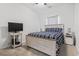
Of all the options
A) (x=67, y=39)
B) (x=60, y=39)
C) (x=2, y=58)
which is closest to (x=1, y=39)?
(x=2, y=58)

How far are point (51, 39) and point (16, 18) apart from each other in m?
1.01

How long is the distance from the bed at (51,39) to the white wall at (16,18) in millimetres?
266

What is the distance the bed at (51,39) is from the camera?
1.63 metres

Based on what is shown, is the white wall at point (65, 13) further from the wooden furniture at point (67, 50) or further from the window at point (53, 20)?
the wooden furniture at point (67, 50)

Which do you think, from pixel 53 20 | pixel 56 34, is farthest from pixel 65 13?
pixel 56 34

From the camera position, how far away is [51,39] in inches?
70.1

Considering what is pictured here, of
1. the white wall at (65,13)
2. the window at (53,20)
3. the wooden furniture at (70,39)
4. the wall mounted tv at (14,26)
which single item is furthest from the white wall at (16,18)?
the wooden furniture at (70,39)

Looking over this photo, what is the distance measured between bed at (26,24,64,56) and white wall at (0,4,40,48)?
0.27 m

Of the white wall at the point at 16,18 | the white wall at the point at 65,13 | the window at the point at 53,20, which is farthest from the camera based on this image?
the white wall at the point at 16,18

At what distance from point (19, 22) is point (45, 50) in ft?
3.19

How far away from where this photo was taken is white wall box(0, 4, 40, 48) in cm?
177

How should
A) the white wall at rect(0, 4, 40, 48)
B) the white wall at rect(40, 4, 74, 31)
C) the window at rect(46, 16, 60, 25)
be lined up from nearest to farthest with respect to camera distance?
1. the white wall at rect(40, 4, 74, 31)
2. the window at rect(46, 16, 60, 25)
3. the white wall at rect(0, 4, 40, 48)

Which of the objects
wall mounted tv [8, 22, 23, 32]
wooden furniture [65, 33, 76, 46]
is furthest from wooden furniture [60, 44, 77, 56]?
wall mounted tv [8, 22, 23, 32]

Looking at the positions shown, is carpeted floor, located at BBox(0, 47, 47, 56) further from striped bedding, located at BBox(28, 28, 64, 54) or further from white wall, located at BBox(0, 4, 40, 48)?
striped bedding, located at BBox(28, 28, 64, 54)
